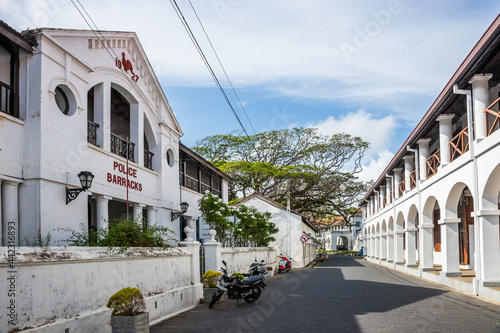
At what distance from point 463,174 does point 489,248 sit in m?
2.43

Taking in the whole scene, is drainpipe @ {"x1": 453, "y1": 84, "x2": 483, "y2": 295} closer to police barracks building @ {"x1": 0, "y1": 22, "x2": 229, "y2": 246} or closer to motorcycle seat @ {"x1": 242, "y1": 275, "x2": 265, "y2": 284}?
motorcycle seat @ {"x1": 242, "y1": 275, "x2": 265, "y2": 284}

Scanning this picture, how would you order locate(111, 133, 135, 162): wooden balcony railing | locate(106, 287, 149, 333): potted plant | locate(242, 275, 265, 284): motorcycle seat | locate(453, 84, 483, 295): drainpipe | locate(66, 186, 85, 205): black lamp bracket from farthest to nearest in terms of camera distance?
1. locate(111, 133, 135, 162): wooden balcony railing
2. locate(453, 84, 483, 295): drainpipe
3. locate(242, 275, 265, 284): motorcycle seat
4. locate(66, 186, 85, 205): black lamp bracket
5. locate(106, 287, 149, 333): potted plant

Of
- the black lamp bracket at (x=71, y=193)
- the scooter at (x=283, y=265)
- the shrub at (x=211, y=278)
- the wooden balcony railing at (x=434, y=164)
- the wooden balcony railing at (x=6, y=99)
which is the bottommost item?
the scooter at (x=283, y=265)

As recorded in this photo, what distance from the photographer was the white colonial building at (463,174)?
12031mm

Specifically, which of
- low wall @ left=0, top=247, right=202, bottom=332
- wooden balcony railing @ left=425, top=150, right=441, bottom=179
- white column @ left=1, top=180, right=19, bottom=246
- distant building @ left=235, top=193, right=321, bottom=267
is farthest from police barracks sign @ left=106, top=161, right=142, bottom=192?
distant building @ left=235, top=193, right=321, bottom=267

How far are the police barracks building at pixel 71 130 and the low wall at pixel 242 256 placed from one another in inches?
108

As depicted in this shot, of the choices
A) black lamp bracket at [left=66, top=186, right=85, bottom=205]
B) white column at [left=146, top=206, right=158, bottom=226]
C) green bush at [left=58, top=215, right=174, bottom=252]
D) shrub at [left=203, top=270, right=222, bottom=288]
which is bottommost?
shrub at [left=203, top=270, right=222, bottom=288]

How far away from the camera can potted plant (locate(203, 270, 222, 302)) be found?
12.4 m

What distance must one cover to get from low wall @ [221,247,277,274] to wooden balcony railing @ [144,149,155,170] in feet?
12.9

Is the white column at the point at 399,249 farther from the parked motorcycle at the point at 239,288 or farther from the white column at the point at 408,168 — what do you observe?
the parked motorcycle at the point at 239,288

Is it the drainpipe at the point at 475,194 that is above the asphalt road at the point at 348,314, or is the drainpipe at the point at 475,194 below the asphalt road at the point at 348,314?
above

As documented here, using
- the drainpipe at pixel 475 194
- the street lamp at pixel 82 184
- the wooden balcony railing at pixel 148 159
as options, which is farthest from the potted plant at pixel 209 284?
the drainpipe at pixel 475 194

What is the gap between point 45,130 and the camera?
10445 millimetres

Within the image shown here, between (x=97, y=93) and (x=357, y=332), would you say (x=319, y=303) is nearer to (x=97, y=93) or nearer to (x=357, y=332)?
(x=357, y=332)
